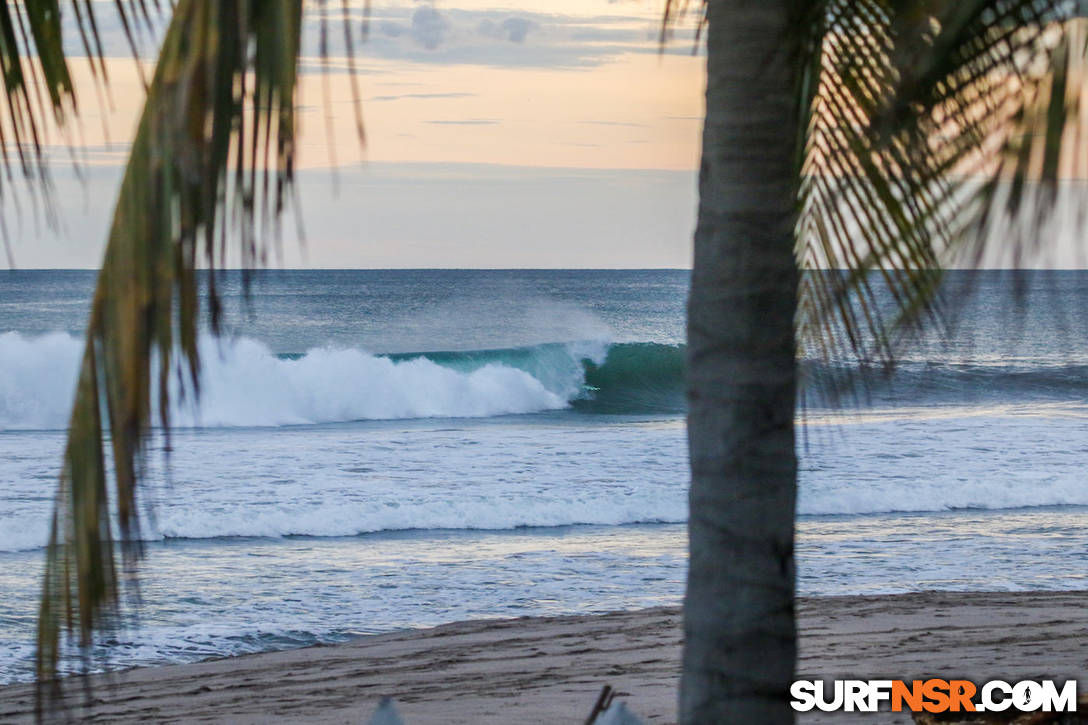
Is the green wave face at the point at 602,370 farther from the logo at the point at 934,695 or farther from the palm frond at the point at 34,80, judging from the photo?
the palm frond at the point at 34,80

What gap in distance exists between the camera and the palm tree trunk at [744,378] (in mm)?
1870

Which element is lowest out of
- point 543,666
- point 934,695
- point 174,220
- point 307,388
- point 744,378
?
point 307,388

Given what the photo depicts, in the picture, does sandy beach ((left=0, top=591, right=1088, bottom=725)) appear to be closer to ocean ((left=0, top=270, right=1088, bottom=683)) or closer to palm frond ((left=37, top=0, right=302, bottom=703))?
ocean ((left=0, top=270, right=1088, bottom=683))

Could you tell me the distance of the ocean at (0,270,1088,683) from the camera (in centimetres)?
731

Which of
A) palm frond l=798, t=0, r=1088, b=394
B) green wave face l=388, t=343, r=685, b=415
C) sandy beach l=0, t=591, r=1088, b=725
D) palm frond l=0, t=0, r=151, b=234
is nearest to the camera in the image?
palm frond l=798, t=0, r=1088, b=394

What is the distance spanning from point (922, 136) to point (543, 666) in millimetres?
5268

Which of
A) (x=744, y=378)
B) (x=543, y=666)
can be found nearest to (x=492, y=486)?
(x=543, y=666)

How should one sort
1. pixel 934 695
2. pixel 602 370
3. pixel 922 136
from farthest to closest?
1. pixel 602 370
2. pixel 934 695
3. pixel 922 136

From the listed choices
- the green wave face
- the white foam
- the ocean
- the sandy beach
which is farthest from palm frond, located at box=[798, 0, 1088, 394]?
the green wave face

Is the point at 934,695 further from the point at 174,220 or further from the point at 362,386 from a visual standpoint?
the point at 362,386

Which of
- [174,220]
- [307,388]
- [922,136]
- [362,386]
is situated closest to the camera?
[174,220]

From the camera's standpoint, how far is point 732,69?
187cm

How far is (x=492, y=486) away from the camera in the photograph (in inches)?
511

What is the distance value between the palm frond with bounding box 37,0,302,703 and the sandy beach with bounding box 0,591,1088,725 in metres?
4.35
